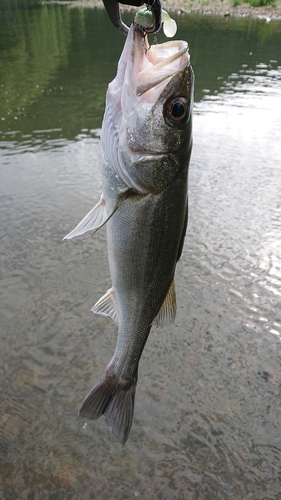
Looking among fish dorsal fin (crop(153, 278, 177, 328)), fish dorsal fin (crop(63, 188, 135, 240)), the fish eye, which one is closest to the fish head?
the fish eye

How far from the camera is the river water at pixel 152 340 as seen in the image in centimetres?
272

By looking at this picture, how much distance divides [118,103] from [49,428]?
2413 millimetres

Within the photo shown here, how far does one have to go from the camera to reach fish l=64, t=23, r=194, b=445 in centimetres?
158

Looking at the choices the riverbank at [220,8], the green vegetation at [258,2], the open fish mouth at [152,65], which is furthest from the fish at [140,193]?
the green vegetation at [258,2]

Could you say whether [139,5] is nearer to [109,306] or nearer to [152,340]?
[109,306]

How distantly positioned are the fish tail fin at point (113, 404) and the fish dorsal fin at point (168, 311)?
1.23 feet

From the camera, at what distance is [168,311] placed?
79.6 inches

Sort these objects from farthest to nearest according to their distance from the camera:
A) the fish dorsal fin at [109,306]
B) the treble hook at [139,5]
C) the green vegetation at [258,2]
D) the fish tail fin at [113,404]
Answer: the green vegetation at [258,2] → the fish dorsal fin at [109,306] → the fish tail fin at [113,404] → the treble hook at [139,5]

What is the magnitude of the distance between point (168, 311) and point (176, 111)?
98 centimetres

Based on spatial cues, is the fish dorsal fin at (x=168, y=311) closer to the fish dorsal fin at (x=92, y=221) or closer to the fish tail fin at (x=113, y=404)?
the fish tail fin at (x=113, y=404)

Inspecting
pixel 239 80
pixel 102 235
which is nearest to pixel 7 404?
pixel 102 235

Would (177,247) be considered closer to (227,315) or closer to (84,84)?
(227,315)

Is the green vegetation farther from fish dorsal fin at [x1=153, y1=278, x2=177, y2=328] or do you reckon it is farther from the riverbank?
fish dorsal fin at [x1=153, y1=278, x2=177, y2=328]

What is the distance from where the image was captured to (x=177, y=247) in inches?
73.9
